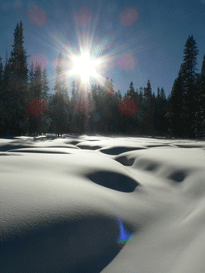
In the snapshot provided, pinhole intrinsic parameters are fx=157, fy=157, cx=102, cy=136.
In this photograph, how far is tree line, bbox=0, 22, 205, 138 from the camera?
17641mm

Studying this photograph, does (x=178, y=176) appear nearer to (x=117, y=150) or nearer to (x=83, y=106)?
(x=117, y=150)

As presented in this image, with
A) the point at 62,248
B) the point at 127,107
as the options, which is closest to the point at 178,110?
the point at 62,248

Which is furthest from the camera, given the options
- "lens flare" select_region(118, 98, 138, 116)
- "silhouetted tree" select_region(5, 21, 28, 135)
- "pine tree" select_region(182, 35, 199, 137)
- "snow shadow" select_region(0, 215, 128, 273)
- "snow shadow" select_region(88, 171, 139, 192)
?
"lens flare" select_region(118, 98, 138, 116)

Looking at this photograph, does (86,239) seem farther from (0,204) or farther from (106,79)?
(106,79)

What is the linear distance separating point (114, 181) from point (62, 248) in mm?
1758

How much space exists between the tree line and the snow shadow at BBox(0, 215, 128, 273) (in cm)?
1575

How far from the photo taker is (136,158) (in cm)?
482

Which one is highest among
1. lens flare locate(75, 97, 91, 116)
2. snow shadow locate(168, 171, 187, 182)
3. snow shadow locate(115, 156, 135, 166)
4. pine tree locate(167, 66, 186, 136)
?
lens flare locate(75, 97, 91, 116)

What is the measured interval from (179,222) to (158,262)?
70cm

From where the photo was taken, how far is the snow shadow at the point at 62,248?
3.24 ft

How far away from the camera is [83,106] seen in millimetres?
44875

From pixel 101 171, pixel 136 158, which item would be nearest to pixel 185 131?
pixel 136 158

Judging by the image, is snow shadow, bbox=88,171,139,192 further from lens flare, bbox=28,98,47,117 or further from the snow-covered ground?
lens flare, bbox=28,98,47,117

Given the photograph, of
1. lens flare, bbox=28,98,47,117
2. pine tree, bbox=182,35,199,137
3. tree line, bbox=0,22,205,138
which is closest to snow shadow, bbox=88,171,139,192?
tree line, bbox=0,22,205,138
